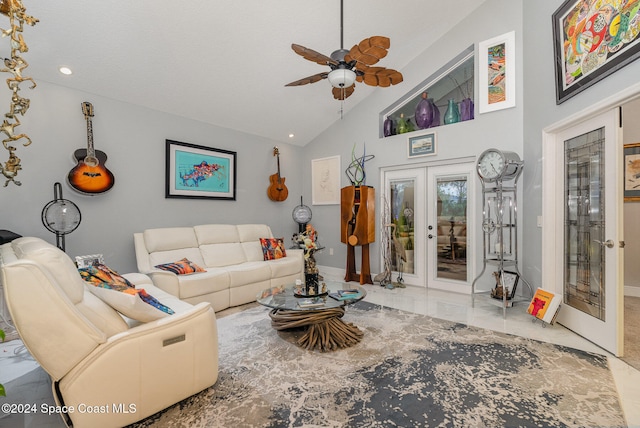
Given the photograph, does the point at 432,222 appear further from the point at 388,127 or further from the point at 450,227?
the point at 388,127

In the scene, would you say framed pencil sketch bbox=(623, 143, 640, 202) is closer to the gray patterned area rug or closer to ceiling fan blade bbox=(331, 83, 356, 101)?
the gray patterned area rug

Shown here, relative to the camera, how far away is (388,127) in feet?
15.2

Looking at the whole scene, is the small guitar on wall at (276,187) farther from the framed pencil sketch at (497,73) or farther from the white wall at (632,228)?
the white wall at (632,228)

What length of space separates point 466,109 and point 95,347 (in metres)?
4.44

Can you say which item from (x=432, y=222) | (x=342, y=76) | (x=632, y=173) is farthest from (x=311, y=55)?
(x=632, y=173)

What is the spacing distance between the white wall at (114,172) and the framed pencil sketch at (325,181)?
1.27 m

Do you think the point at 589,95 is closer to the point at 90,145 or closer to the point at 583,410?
the point at 583,410

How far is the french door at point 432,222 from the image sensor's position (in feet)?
13.1

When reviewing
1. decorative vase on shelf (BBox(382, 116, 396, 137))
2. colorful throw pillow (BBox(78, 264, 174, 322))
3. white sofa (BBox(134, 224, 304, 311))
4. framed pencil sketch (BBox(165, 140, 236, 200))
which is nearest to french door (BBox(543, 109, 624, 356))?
decorative vase on shelf (BBox(382, 116, 396, 137))

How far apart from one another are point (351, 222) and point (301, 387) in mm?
2952

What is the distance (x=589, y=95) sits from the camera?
7.75 ft

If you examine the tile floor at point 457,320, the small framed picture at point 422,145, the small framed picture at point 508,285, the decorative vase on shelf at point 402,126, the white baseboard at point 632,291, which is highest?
the decorative vase on shelf at point 402,126

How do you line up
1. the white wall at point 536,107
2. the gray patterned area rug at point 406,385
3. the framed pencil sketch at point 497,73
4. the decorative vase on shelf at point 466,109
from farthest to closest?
the decorative vase on shelf at point 466,109
the framed pencil sketch at point 497,73
the white wall at point 536,107
the gray patterned area rug at point 406,385

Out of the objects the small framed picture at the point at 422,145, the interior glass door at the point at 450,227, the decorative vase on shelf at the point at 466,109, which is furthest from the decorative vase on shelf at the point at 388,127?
the decorative vase on shelf at the point at 466,109
